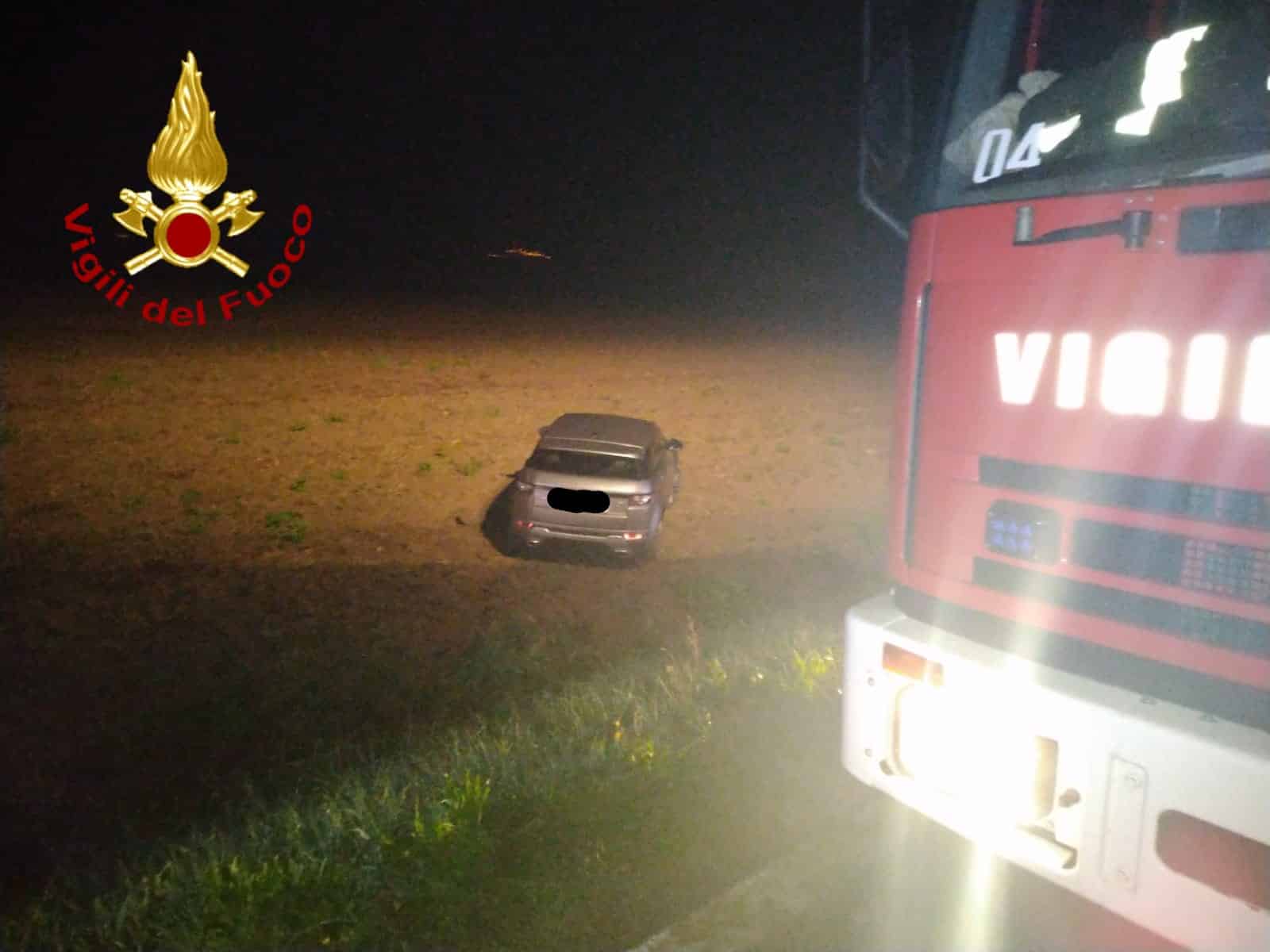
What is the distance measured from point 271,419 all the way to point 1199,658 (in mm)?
12920

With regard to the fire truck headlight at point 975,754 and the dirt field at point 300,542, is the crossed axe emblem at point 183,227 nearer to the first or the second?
the dirt field at point 300,542

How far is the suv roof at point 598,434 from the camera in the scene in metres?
8.88

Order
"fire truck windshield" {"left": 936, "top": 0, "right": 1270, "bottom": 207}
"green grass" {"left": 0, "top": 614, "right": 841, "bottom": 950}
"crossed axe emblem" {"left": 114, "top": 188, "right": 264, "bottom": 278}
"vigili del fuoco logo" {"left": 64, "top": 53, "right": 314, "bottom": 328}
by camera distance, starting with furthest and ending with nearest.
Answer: "crossed axe emblem" {"left": 114, "top": 188, "right": 264, "bottom": 278} < "vigili del fuoco logo" {"left": 64, "top": 53, "right": 314, "bottom": 328} < "green grass" {"left": 0, "top": 614, "right": 841, "bottom": 950} < "fire truck windshield" {"left": 936, "top": 0, "right": 1270, "bottom": 207}

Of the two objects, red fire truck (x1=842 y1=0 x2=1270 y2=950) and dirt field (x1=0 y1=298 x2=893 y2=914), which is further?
dirt field (x1=0 y1=298 x2=893 y2=914)

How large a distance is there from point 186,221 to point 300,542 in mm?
13269

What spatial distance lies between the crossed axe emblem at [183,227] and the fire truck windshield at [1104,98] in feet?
42.9

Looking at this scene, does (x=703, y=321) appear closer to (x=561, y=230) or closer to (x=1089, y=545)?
(x=561, y=230)

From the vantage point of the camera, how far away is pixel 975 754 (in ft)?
10.1

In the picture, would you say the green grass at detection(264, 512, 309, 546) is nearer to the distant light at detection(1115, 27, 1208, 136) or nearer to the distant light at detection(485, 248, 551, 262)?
the distant light at detection(1115, 27, 1208, 136)

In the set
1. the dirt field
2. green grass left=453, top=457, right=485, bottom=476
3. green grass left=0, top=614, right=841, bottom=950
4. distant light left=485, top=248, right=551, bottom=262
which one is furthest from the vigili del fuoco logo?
green grass left=0, top=614, right=841, bottom=950

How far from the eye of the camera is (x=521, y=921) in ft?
11.2

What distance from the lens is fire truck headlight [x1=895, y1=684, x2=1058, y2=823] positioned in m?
2.94

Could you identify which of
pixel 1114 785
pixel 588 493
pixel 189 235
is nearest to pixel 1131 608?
pixel 1114 785

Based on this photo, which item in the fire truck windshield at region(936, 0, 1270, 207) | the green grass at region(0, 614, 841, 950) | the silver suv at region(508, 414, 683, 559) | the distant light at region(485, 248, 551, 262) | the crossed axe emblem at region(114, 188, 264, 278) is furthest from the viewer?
the distant light at region(485, 248, 551, 262)
